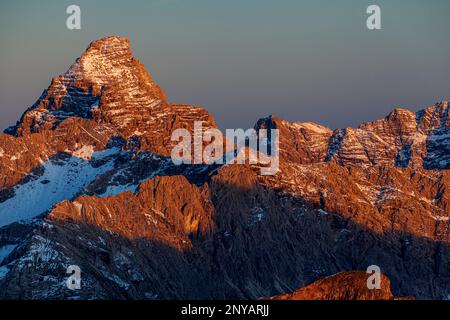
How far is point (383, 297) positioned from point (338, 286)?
637 cm
